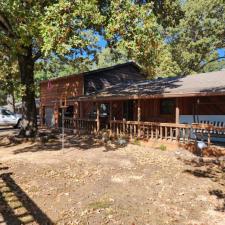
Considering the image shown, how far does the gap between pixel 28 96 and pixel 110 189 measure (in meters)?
12.7

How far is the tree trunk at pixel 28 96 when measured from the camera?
66.0 feet

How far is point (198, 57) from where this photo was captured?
37344 mm

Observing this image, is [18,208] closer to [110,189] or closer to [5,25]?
[110,189]

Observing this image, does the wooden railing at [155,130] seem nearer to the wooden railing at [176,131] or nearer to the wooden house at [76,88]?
the wooden railing at [176,131]

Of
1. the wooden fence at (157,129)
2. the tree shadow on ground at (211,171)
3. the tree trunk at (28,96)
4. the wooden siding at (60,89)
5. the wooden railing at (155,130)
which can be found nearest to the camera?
the tree shadow on ground at (211,171)

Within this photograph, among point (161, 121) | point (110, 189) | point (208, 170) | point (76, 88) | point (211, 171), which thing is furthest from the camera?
point (76, 88)

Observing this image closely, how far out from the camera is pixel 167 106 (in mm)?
20438

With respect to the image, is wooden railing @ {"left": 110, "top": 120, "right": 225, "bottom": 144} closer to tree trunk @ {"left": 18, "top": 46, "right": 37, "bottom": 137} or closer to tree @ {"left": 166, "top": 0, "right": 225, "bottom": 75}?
tree trunk @ {"left": 18, "top": 46, "right": 37, "bottom": 137}

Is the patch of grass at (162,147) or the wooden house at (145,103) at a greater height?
the wooden house at (145,103)

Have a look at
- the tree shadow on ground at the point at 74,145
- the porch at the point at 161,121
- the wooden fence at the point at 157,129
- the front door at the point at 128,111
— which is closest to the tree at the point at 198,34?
the front door at the point at 128,111

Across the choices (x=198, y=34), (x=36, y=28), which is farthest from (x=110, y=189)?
(x=198, y=34)

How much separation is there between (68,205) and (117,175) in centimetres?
320

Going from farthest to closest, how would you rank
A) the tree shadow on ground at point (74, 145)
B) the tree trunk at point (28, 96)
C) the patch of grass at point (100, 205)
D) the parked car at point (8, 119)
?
1. the parked car at point (8, 119)
2. the tree trunk at point (28, 96)
3. the tree shadow on ground at point (74, 145)
4. the patch of grass at point (100, 205)

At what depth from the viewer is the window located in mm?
20000
